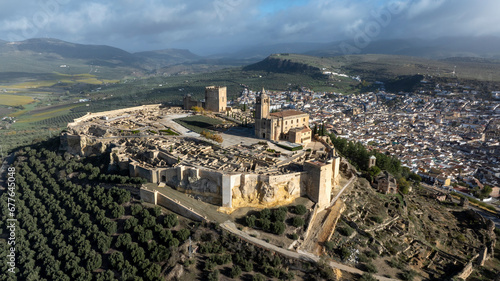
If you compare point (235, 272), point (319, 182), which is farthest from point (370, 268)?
point (235, 272)

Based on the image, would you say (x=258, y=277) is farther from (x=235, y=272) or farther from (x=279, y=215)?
(x=279, y=215)

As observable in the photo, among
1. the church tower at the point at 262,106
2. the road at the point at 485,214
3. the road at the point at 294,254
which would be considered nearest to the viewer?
the road at the point at 294,254

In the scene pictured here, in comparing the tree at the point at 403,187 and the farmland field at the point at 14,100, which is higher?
the farmland field at the point at 14,100

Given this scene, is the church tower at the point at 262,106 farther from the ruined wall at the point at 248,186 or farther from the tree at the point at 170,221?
the tree at the point at 170,221

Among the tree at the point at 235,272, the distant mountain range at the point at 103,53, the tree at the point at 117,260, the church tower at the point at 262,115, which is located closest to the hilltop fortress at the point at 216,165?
the church tower at the point at 262,115

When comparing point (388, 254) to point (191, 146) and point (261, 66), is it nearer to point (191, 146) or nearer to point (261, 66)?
point (191, 146)

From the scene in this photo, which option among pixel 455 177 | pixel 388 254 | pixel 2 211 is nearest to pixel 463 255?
pixel 388 254
